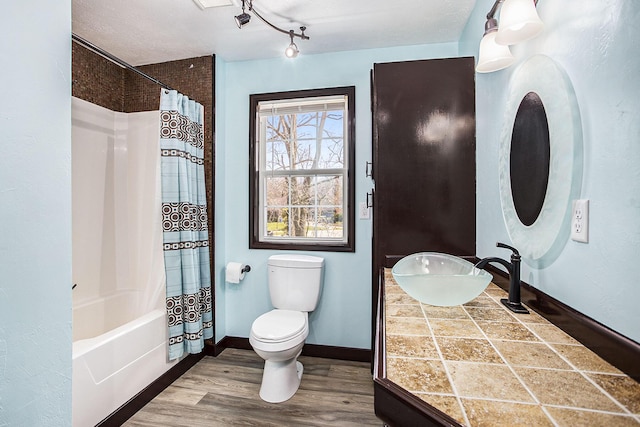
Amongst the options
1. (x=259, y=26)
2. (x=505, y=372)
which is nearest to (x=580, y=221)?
(x=505, y=372)

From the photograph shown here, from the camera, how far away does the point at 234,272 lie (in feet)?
8.26

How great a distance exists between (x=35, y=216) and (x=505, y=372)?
1.38 m

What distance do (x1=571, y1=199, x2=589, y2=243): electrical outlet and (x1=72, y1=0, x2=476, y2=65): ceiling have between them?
1.54 m

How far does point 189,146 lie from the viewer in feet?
7.17

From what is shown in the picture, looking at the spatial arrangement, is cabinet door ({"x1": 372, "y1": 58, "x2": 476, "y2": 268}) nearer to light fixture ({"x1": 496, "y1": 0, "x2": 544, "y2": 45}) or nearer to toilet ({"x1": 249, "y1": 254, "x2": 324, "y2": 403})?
toilet ({"x1": 249, "y1": 254, "x2": 324, "y2": 403})

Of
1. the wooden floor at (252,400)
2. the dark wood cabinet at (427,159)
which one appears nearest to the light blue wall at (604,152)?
the dark wood cabinet at (427,159)

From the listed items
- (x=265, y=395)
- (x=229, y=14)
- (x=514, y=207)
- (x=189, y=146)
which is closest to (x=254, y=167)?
(x=189, y=146)

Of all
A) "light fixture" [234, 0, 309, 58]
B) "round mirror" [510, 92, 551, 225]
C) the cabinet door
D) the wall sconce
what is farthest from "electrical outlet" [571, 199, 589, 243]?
"light fixture" [234, 0, 309, 58]

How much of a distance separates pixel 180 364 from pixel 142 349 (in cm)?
38

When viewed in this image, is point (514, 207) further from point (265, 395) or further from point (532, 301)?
point (265, 395)

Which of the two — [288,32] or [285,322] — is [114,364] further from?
[288,32]

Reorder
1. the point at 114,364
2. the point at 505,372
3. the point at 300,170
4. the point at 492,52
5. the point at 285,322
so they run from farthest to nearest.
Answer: the point at 300,170 → the point at 285,322 → the point at 114,364 → the point at 492,52 → the point at 505,372

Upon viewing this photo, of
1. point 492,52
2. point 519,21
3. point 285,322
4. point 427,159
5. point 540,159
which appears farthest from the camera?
point 285,322

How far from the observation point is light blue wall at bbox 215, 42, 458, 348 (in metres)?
2.41
